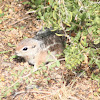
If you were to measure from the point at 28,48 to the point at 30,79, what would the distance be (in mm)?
620

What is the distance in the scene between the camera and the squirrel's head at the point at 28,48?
13.0 ft

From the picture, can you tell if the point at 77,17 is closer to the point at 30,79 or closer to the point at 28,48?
the point at 28,48

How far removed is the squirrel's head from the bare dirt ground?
0.31 m

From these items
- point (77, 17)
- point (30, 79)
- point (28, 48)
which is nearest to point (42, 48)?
point (28, 48)

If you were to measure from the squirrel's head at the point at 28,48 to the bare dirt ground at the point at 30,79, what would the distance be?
31cm

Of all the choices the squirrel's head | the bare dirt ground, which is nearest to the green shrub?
the bare dirt ground

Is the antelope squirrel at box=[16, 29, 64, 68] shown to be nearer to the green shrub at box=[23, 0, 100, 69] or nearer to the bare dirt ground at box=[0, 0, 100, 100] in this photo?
the bare dirt ground at box=[0, 0, 100, 100]

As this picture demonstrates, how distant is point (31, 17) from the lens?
5.23 m

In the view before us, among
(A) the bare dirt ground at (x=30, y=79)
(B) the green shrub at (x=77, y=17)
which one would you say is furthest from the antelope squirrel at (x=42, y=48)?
(B) the green shrub at (x=77, y=17)

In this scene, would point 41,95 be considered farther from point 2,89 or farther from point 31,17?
point 31,17

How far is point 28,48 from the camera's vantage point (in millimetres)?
4066

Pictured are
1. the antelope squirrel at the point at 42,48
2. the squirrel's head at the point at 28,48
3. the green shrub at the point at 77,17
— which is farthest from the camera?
the antelope squirrel at the point at 42,48

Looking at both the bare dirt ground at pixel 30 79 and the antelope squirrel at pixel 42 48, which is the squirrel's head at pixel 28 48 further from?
the bare dirt ground at pixel 30 79

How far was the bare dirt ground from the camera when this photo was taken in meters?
3.58
